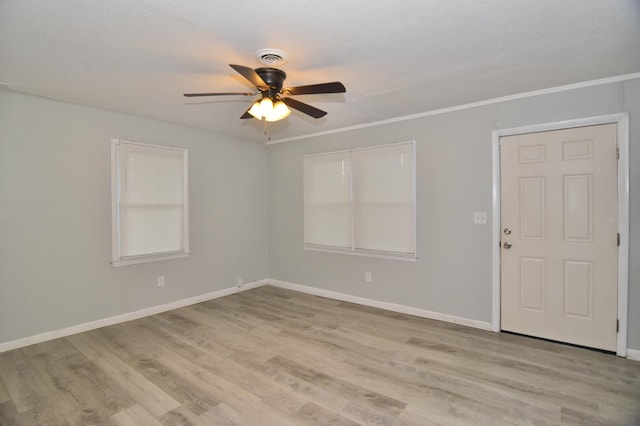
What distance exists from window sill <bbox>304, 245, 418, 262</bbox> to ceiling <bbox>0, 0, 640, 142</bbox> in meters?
1.88

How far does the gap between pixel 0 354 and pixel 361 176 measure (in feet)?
13.9

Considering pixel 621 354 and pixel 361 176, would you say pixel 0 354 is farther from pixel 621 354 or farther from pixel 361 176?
pixel 621 354

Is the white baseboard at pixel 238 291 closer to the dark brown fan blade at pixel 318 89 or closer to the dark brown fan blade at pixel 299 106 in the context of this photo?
the dark brown fan blade at pixel 299 106

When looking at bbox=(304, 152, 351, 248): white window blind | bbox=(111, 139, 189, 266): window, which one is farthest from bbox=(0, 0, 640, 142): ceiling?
bbox=(304, 152, 351, 248): white window blind

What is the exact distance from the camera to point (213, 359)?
112 inches

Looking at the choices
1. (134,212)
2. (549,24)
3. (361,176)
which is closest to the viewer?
(549,24)

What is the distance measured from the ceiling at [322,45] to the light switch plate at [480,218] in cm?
126

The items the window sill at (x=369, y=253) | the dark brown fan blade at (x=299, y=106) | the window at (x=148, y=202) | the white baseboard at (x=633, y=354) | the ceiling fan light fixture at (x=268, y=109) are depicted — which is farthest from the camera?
the window sill at (x=369, y=253)

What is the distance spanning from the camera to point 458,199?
3625 mm

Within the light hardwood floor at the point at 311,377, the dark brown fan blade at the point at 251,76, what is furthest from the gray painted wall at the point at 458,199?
the dark brown fan blade at the point at 251,76

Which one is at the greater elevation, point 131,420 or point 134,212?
point 134,212

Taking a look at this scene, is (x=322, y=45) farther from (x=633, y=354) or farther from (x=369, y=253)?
(x=633, y=354)

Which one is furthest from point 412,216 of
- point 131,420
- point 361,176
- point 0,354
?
point 0,354

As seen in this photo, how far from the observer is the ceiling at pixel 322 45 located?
1798 millimetres
